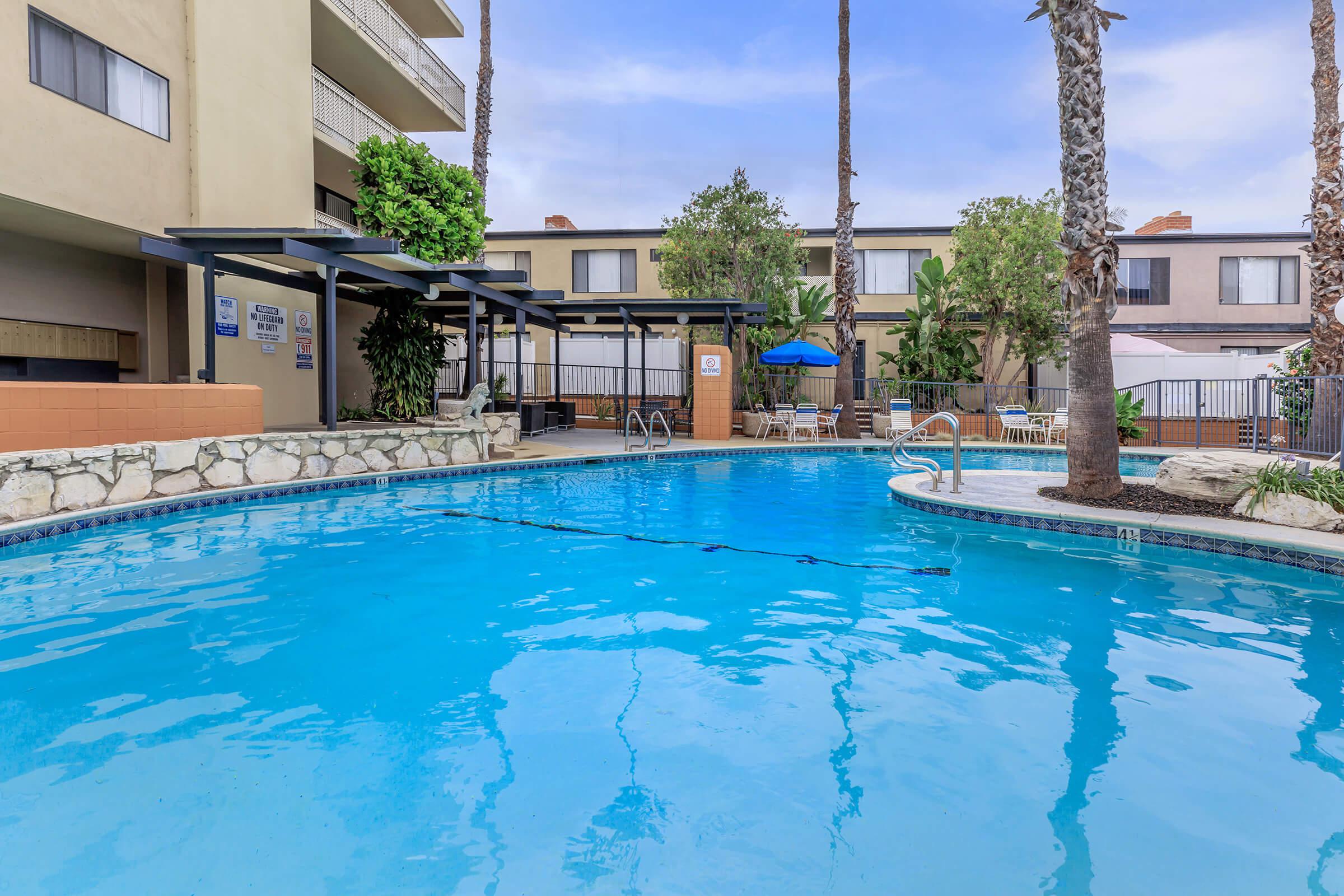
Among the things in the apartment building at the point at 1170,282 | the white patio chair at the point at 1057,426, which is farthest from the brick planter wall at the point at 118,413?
the white patio chair at the point at 1057,426

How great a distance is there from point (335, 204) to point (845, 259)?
1301cm

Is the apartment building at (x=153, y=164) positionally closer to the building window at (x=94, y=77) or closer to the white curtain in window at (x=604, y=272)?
the building window at (x=94, y=77)

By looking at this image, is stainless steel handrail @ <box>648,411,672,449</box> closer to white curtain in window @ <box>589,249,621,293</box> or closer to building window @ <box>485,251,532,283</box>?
white curtain in window @ <box>589,249,621,293</box>

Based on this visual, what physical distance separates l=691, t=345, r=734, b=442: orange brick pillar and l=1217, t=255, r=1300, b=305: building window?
17.7m

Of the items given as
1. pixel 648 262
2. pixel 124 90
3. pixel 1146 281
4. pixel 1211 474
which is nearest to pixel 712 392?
pixel 648 262

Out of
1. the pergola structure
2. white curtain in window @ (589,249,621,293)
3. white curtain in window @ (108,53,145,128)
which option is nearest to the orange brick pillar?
the pergola structure

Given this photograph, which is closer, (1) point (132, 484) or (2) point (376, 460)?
(1) point (132, 484)

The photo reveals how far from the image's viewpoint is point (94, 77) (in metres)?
11.0

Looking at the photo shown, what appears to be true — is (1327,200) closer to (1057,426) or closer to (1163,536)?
(1057,426)

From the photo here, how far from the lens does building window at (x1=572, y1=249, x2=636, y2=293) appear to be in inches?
1102

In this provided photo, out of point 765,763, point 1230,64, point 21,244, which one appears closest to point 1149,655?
point 765,763

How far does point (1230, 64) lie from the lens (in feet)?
63.0

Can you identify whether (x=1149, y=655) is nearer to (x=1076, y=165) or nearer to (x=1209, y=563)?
(x=1209, y=563)

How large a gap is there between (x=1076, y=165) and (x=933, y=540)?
4.81 m
